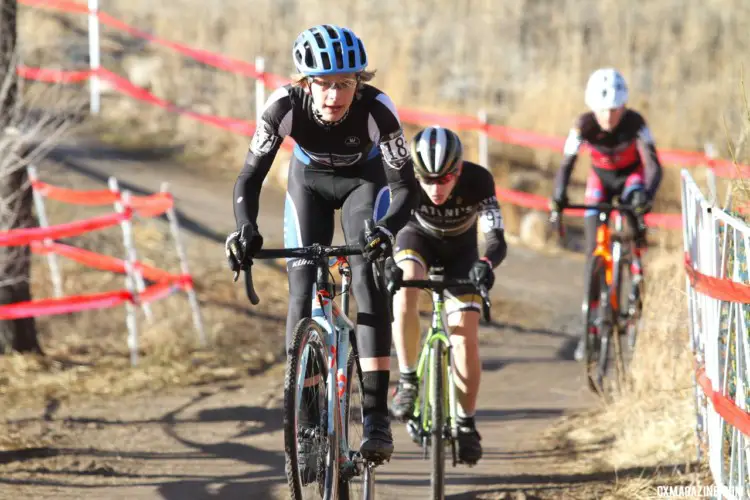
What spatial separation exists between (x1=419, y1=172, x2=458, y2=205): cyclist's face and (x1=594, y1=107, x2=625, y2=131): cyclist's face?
3.17 metres

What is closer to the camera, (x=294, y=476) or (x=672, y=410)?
(x=294, y=476)

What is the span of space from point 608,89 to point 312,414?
5199 mm

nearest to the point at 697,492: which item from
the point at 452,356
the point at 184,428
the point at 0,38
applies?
the point at 452,356

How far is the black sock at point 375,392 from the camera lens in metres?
5.44

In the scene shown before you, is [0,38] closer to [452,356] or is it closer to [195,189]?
[452,356]

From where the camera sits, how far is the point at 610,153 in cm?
940

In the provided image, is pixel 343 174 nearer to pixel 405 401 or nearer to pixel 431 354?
pixel 431 354

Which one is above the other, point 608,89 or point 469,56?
point 469,56

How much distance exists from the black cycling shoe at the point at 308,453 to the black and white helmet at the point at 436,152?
1967mm

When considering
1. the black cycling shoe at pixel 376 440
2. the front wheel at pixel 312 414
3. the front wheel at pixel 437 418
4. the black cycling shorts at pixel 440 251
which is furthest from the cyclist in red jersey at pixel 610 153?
the front wheel at pixel 312 414

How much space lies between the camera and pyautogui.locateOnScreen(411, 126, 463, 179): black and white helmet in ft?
20.4

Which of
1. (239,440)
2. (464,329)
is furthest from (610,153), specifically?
(239,440)

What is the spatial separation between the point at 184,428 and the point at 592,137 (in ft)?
14.0

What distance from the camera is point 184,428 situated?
774cm
